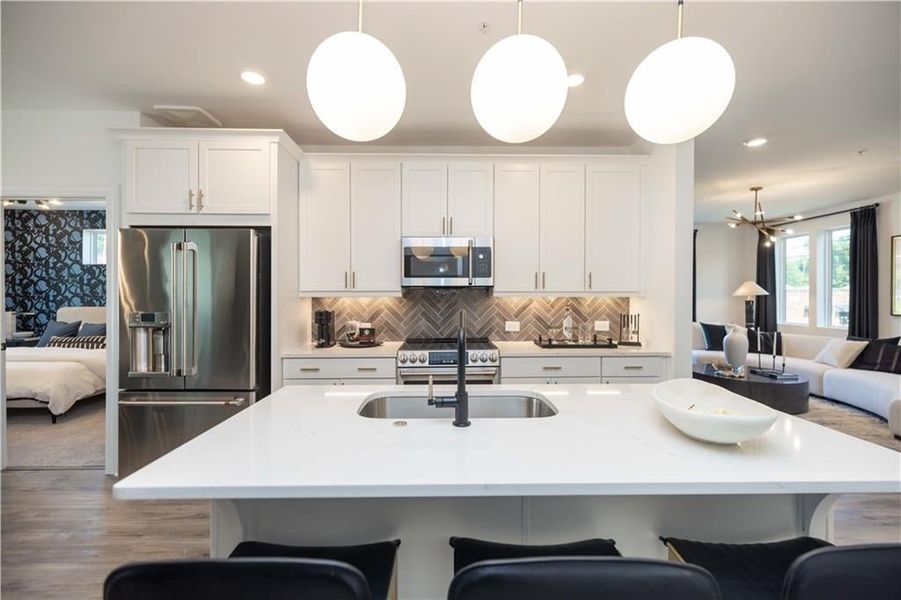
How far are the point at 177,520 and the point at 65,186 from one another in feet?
8.42

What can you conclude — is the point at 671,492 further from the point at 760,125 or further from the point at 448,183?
the point at 760,125

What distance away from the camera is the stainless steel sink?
1738 mm

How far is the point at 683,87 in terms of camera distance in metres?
1.17

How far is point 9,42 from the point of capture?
7.05ft

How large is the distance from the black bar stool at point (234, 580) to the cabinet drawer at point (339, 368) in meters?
2.27

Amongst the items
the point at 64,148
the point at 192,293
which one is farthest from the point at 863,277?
the point at 64,148

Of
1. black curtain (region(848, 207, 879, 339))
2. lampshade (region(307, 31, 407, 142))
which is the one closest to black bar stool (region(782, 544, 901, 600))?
lampshade (region(307, 31, 407, 142))

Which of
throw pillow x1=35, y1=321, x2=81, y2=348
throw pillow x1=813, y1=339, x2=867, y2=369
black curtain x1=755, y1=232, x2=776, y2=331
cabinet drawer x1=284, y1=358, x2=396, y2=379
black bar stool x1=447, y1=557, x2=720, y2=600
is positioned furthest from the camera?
black curtain x1=755, y1=232, x2=776, y2=331

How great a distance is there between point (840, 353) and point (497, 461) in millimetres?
6036

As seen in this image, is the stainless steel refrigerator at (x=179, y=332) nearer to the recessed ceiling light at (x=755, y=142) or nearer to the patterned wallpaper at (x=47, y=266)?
the recessed ceiling light at (x=755, y=142)

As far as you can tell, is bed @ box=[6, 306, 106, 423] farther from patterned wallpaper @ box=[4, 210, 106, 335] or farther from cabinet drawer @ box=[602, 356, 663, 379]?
cabinet drawer @ box=[602, 356, 663, 379]

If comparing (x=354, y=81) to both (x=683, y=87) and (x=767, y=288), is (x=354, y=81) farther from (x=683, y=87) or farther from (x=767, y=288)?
(x=767, y=288)

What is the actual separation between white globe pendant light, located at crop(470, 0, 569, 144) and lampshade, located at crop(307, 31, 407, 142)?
27cm

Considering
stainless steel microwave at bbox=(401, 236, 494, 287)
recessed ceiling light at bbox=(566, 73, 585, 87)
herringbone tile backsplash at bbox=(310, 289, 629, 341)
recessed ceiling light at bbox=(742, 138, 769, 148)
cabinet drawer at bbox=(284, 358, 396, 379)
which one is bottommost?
cabinet drawer at bbox=(284, 358, 396, 379)
